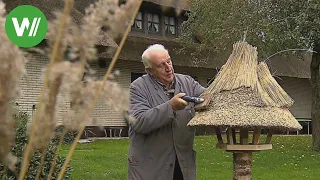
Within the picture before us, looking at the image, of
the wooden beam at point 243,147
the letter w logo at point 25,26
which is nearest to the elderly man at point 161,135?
the wooden beam at point 243,147

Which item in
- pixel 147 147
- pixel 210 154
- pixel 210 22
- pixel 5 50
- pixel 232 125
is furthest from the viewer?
pixel 210 22

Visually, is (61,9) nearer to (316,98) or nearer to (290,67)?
(316,98)

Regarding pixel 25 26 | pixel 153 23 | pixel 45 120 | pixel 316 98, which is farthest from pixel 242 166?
pixel 153 23

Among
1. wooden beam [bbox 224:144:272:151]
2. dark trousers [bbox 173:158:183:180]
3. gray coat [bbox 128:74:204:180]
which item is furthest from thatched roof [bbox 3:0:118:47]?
wooden beam [bbox 224:144:272:151]

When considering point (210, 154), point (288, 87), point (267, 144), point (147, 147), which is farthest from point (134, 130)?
point (288, 87)

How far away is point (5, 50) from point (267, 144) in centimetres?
291

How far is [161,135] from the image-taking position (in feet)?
11.2

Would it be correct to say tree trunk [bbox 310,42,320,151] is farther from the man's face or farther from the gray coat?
the man's face

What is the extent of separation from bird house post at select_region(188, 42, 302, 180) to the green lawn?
5343 millimetres

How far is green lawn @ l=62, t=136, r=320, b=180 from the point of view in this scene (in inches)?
365

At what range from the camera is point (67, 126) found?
89 cm

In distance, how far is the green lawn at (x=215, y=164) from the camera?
9273mm

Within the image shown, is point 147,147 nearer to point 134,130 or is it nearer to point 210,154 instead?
point 134,130

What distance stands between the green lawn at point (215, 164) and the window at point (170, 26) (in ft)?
23.7
